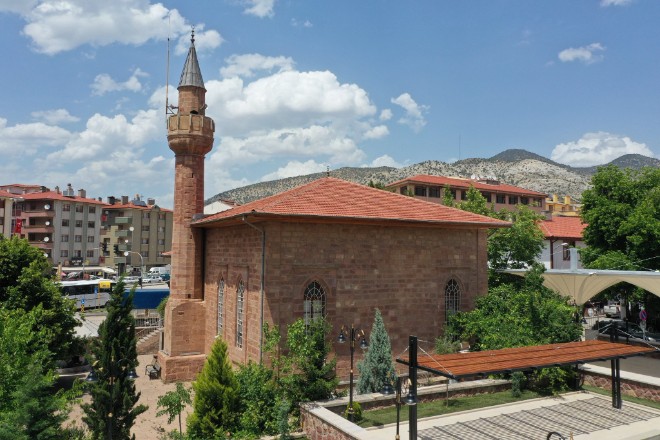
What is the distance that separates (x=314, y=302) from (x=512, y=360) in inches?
254

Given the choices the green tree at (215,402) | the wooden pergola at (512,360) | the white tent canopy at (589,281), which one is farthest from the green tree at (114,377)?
the white tent canopy at (589,281)

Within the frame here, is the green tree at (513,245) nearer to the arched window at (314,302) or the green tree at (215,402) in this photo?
the arched window at (314,302)

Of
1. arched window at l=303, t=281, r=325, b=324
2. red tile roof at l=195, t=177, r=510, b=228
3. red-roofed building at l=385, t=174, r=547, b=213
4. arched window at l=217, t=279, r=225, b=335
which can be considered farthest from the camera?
red-roofed building at l=385, t=174, r=547, b=213

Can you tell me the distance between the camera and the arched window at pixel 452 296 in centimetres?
1815

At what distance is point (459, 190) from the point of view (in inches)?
2435

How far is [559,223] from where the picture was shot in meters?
47.2

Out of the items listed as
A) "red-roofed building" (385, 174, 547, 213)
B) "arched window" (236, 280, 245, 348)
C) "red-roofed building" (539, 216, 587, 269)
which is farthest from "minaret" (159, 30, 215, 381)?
"red-roofed building" (385, 174, 547, 213)

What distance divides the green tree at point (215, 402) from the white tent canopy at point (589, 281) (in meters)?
13.4

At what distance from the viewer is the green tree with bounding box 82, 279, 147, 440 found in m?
11.3

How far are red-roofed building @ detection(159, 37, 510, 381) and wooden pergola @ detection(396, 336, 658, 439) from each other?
4.86 metres

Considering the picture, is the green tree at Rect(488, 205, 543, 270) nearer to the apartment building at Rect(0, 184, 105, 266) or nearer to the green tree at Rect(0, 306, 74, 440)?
the green tree at Rect(0, 306, 74, 440)

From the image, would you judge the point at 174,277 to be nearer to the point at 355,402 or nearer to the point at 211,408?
the point at 211,408

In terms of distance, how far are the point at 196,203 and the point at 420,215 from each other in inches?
378

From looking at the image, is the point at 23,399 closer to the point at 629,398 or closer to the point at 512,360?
the point at 512,360
